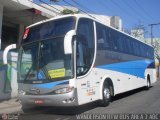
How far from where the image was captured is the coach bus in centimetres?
915

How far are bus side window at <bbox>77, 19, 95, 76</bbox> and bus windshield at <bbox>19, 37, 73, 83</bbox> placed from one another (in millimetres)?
546

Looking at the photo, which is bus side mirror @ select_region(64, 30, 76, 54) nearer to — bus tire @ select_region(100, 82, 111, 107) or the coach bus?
the coach bus

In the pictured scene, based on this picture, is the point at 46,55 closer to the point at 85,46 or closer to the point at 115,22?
the point at 85,46

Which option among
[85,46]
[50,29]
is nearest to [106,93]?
[85,46]

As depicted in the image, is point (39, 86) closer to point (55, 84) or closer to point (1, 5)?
point (55, 84)

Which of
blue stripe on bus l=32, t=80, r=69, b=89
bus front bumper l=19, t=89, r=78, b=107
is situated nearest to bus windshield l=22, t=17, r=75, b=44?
blue stripe on bus l=32, t=80, r=69, b=89

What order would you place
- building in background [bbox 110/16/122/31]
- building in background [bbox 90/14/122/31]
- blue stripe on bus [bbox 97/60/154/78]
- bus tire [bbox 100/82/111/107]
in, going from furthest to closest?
building in background [bbox 110/16/122/31] → building in background [bbox 90/14/122/31] → blue stripe on bus [bbox 97/60/154/78] → bus tire [bbox 100/82/111/107]

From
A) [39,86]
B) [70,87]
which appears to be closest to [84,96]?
[70,87]

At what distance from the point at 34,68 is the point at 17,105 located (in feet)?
10.5

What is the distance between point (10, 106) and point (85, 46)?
4.51 m

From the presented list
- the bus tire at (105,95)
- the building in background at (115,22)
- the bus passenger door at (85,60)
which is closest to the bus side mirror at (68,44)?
the bus passenger door at (85,60)

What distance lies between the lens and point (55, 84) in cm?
919

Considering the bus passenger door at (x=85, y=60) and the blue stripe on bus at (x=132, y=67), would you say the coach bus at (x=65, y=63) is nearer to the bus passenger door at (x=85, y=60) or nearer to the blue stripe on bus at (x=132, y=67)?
the bus passenger door at (x=85, y=60)

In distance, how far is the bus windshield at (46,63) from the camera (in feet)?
30.3
